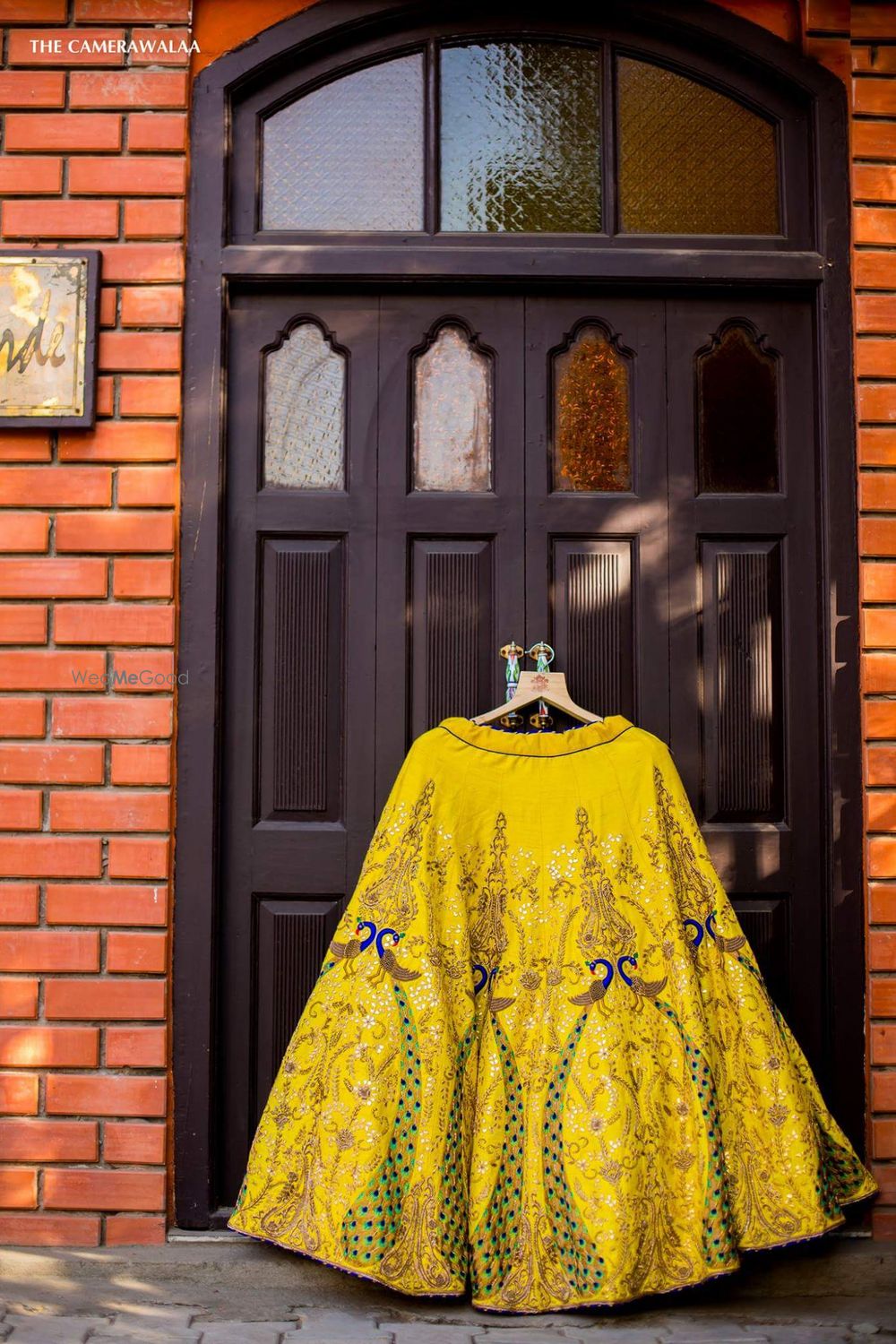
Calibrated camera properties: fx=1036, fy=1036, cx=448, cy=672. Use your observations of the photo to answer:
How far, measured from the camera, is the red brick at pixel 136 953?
248cm

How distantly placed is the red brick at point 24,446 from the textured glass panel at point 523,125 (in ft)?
3.96

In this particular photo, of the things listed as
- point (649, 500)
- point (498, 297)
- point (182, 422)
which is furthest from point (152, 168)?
point (649, 500)

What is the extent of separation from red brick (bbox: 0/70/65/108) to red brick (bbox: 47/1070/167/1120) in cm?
240

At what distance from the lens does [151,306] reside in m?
2.57

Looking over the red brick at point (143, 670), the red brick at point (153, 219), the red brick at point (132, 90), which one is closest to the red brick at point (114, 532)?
the red brick at point (143, 670)

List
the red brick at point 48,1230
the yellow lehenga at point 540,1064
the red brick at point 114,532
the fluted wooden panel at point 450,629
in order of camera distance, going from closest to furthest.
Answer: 1. the yellow lehenga at point 540,1064
2. the red brick at point 48,1230
3. the red brick at point 114,532
4. the fluted wooden panel at point 450,629

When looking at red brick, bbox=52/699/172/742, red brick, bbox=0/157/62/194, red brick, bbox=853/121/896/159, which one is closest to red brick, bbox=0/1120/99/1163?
red brick, bbox=52/699/172/742

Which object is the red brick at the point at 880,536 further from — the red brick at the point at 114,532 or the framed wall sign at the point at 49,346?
the framed wall sign at the point at 49,346

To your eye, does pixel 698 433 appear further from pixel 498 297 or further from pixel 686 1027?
pixel 686 1027

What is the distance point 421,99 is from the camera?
273 cm

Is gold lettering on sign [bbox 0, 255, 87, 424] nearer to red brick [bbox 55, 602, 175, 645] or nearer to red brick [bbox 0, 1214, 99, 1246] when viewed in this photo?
red brick [bbox 55, 602, 175, 645]

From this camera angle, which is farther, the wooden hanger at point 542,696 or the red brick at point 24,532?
the red brick at point 24,532

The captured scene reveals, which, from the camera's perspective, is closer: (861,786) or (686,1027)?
(686,1027)

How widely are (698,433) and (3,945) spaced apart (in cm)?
216
